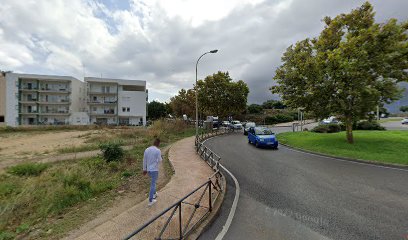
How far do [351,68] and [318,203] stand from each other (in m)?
10.4

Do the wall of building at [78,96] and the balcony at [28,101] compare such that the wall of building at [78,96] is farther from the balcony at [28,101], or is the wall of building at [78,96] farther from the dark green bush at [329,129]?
the dark green bush at [329,129]

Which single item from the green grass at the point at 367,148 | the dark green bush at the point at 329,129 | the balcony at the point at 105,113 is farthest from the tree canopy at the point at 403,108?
the balcony at the point at 105,113

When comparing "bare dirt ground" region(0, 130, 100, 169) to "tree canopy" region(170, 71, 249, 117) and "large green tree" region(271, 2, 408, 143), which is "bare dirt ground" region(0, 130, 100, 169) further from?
"large green tree" region(271, 2, 408, 143)

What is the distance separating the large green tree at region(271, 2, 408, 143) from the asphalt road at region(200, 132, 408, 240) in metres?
5.99

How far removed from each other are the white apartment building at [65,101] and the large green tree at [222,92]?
22770 mm

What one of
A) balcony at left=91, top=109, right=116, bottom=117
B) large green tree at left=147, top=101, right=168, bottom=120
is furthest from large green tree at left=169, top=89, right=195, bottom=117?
large green tree at left=147, top=101, right=168, bottom=120

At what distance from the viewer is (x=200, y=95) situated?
33844mm

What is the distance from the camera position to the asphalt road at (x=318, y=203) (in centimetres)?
430

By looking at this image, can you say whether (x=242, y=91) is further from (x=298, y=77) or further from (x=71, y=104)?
(x=71, y=104)

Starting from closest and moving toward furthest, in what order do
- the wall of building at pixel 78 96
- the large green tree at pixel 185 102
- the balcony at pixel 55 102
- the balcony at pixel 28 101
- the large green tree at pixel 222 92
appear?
the large green tree at pixel 222 92
the large green tree at pixel 185 102
the balcony at pixel 28 101
the balcony at pixel 55 102
the wall of building at pixel 78 96

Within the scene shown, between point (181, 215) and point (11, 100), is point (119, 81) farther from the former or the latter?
point (181, 215)

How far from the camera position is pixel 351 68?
12258mm

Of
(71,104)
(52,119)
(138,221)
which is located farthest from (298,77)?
(52,119)

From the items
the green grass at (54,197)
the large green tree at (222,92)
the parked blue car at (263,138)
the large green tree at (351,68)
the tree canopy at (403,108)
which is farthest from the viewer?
the tree canopy at (403,108)
